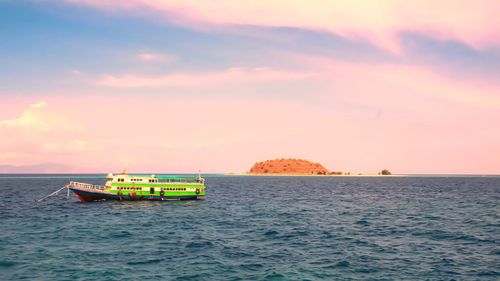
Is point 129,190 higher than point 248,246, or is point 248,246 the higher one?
point 129,190

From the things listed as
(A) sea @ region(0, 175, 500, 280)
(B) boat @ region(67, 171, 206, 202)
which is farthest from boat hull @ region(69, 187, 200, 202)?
(A) sea @ region(0, 175, 500, 280)

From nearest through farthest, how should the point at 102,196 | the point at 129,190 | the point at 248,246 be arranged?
the point at 248,246 < the point at 102,196 < the point at 129,190

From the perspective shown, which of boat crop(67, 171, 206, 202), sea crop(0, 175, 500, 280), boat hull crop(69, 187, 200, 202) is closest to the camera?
sea crop(0, 175, 500, 280)

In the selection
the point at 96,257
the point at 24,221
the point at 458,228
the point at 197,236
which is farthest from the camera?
the point at 24,221

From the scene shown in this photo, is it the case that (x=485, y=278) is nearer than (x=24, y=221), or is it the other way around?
(x=485, y=278)

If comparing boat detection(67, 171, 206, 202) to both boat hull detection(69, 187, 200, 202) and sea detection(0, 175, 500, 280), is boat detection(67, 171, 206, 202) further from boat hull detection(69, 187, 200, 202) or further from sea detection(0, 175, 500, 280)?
sea detection(0, 175, 500, 280)

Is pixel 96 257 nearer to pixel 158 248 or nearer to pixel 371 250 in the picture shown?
pixel 158 248

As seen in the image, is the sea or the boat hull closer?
the sea

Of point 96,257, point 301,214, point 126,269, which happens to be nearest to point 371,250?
point 126,269

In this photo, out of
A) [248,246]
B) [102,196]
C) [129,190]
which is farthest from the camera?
[129,190]

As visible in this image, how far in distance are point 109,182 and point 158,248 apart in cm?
5483

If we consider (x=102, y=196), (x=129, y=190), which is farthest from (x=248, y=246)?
(x=102, y=196)

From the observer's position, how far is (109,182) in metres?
90.8

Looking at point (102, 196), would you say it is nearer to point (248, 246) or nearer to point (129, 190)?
point (129, 190)
